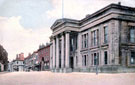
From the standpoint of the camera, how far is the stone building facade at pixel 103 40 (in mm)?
18719

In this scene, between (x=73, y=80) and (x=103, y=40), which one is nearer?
(x=73, y=80)

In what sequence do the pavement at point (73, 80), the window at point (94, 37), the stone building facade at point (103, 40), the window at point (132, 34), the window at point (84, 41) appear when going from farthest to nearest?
the window at point (84, 41) → the window at point (94, 37) → the window at point (132, 34) → the stone building facade at point (103, 40) → the pavement at point (73, 80)

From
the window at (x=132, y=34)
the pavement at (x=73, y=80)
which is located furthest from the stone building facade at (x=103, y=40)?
the pavement at (x=73, y=80)

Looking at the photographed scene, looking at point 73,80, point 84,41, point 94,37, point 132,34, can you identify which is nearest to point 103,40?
point 94,37

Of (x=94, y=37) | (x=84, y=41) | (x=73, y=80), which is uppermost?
(x=94, y=37)

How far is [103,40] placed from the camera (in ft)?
69.1

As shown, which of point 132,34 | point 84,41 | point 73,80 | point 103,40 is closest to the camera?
point 73,80

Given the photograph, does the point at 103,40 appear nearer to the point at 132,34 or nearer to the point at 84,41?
the point at 132,34

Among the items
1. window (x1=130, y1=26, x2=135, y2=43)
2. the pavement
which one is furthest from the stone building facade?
the pavement

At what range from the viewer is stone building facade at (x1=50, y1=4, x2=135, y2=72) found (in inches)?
737

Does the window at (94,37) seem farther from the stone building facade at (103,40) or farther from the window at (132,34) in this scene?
the window at (132,34)

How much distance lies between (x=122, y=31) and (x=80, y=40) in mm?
8296

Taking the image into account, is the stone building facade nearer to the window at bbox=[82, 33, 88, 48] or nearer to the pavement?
the window at bbox=[82, 33, 88, 48]

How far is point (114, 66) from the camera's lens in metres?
18.5
